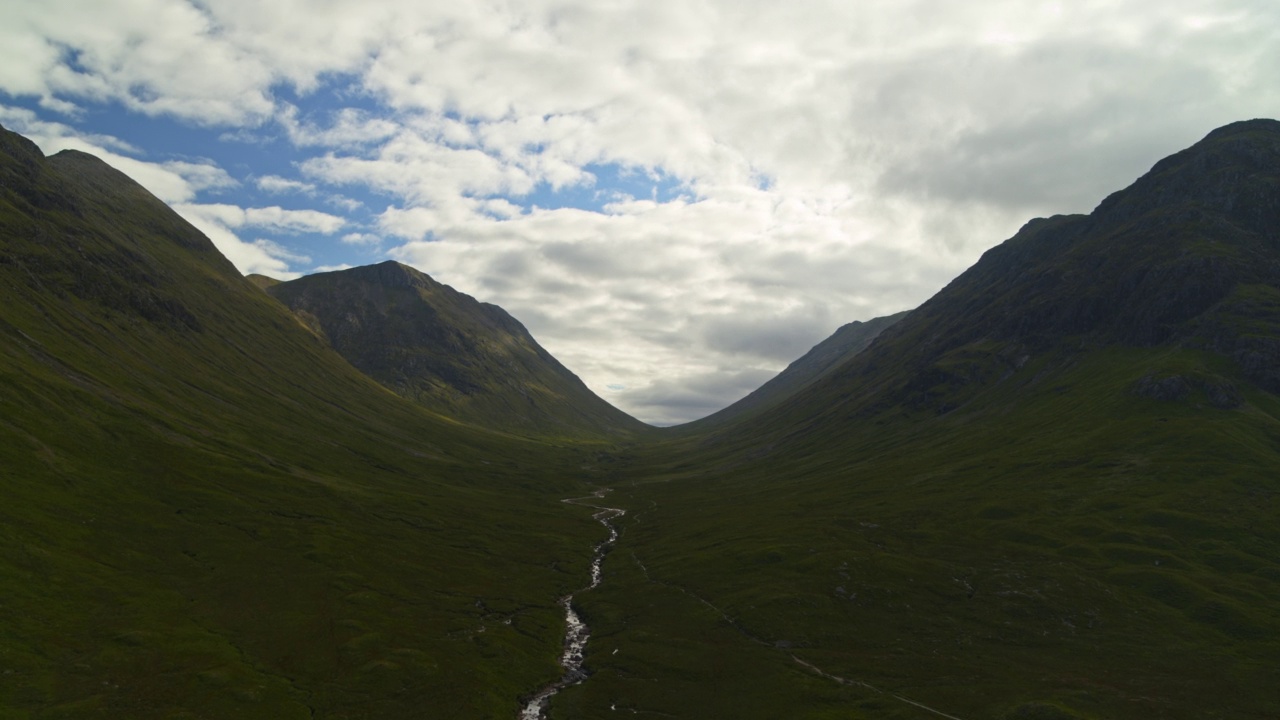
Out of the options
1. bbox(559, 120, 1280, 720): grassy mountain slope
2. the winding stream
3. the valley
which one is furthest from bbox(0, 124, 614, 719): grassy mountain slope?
bbox(559, 120, 1280, 720): grassy mountain slope

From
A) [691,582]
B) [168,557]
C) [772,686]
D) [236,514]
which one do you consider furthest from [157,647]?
[691,582]

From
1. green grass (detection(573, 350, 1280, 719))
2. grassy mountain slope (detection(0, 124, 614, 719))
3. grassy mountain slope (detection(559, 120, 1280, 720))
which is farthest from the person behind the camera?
green grass (detection(573, 350, 1280, 719))

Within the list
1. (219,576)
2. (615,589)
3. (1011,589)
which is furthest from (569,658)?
(1011,589)

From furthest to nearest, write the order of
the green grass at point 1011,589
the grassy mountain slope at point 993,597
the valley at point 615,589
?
1. the green grass at point 1011,589
2. the grassy mountain slope at point 993,597
3. the valley at point 615,589

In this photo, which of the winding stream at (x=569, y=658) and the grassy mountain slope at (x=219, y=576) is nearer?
the grassy mountain slope at (x=219, y=576)

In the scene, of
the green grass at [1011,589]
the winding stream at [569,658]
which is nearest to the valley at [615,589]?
the winding stream at [569,658]

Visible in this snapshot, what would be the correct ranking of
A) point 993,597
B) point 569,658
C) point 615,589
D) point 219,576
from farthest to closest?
point 615,589 < point 993,597 < point 219,576 < point 569,658

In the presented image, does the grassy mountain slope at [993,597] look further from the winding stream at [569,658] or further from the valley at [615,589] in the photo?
the winding stream at [569,658]

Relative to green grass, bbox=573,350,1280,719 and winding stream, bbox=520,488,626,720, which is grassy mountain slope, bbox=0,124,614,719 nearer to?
winding stream, bbox=520,488,626,720

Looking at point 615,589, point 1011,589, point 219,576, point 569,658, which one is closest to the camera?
point 569,658

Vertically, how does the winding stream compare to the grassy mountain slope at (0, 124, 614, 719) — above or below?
below

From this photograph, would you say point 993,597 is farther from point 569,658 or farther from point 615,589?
point 569,658

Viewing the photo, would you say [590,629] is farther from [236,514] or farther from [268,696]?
[236,514]
